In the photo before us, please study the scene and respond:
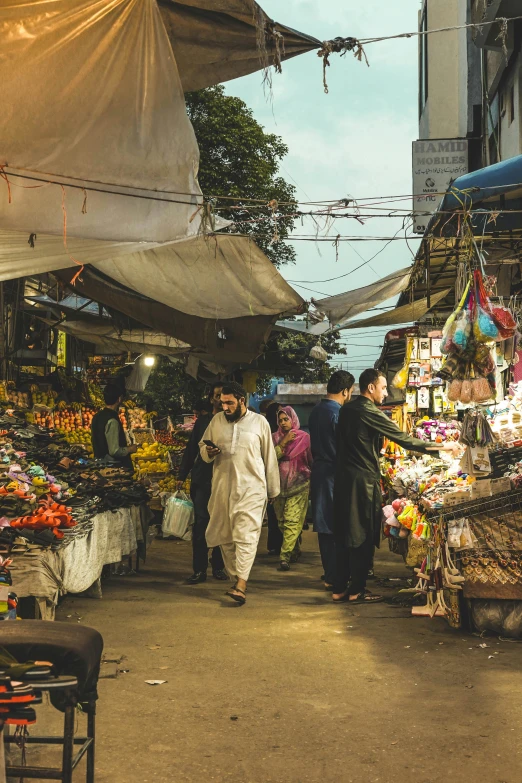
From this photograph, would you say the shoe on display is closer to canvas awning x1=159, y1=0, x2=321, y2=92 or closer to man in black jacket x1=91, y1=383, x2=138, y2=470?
man in black jacket x1=91, y1=383, x2=138, y2=470

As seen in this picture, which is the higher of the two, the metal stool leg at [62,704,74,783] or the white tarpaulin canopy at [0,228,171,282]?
the white tarpaulin canopy at [0,228,171,282]

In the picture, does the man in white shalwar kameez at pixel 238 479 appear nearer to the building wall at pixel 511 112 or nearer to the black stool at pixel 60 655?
the black stool at pixel 60 655

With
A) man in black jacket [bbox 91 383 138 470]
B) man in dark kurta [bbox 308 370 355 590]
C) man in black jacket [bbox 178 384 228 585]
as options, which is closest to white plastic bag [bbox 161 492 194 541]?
man in black jacket [bbox 178 384 228 585]

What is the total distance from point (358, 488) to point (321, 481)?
1.41 metres

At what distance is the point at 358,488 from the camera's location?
8.33 m

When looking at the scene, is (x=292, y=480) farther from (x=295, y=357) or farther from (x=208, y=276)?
(x=295, y=357)

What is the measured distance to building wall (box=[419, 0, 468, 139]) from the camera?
67.7ft

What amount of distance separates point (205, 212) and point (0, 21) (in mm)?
1947

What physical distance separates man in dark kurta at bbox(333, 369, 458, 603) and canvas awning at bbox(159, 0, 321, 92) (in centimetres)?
312

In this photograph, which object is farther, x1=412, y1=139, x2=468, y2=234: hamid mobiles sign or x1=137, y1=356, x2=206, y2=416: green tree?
x1=137, y1=356, x2=206, y2=416: green tree

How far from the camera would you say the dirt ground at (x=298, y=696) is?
4191mm

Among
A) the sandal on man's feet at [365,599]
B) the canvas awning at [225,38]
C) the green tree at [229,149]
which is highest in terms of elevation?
the green tree at [229,149]

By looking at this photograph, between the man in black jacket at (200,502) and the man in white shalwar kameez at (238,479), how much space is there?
799mm

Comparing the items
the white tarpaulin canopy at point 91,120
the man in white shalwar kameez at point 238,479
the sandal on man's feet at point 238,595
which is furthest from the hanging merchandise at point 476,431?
the white tarpaulin canopy at point 91,120
